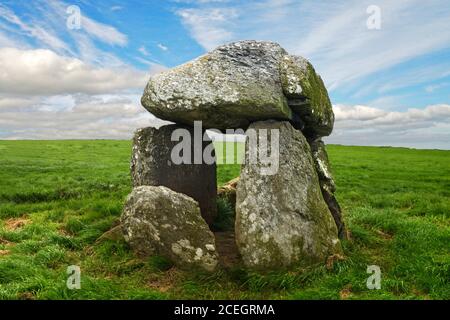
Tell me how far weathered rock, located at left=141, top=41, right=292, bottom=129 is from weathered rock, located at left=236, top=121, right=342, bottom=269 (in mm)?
472

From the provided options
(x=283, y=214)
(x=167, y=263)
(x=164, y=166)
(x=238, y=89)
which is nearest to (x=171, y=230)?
(x=167, y=263)

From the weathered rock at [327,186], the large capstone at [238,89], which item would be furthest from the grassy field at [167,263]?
the large capstone at [238,89]

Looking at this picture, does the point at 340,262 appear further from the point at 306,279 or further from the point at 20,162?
the point at 20,162

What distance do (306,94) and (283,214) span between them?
110 inches

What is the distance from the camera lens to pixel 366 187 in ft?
73.5

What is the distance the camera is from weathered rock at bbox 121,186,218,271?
8969 millimetres

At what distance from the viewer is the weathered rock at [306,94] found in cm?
995

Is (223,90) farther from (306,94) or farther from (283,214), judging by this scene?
(283,214)

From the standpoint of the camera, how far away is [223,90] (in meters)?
9.51

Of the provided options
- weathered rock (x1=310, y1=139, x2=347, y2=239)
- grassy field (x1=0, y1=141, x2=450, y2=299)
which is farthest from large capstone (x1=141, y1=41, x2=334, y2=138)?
grassy field (x1=0, y1=141, x2=450, y2=299)
